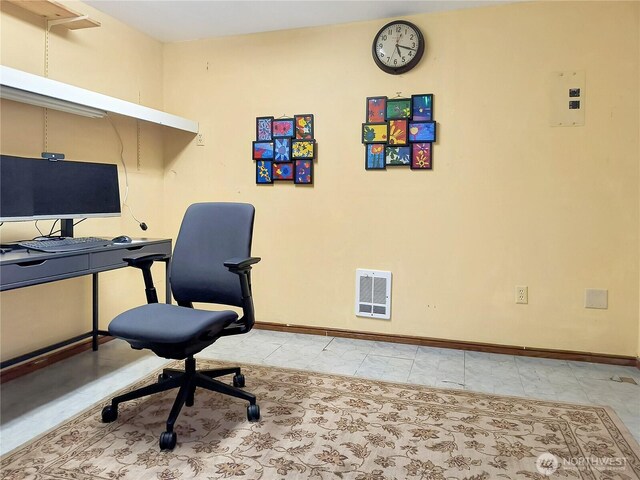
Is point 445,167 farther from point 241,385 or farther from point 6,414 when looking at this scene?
point 6,414

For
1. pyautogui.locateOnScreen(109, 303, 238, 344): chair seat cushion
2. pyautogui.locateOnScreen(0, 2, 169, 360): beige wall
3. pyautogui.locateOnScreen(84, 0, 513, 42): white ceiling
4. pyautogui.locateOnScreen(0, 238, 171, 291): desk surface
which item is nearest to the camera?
pyautogui.locateOnScreen(109, 303, 238, 344): chair seat cushion

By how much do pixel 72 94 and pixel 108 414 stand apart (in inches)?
68.4

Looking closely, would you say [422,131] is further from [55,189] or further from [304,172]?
[55,189]

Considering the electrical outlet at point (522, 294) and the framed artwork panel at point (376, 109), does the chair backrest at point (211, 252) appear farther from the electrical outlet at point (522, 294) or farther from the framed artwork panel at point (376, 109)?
the electrical outlet at point (522, 294)

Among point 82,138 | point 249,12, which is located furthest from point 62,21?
point 249,12

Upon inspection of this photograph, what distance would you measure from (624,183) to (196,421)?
9.43 feet

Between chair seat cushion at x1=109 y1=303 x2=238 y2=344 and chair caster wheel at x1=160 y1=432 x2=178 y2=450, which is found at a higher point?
chair seat cushion at x1=109 y1=303 x2=238 y2=344

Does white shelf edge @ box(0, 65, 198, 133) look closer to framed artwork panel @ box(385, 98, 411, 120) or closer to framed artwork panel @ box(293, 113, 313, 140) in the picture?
framed artwork panel @ box(293, 113, 313, 140)

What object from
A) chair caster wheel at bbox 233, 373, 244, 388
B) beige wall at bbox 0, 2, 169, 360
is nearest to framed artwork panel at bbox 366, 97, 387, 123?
beige wall at bbox 0, 2, 169, 360

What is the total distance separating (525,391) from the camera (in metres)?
2.51

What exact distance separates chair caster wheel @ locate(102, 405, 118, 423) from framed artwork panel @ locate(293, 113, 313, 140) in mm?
2231

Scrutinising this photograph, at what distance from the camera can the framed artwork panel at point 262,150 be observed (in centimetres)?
355

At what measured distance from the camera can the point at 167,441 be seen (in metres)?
1.86

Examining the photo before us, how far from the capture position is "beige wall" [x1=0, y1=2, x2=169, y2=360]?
8.48 ft
